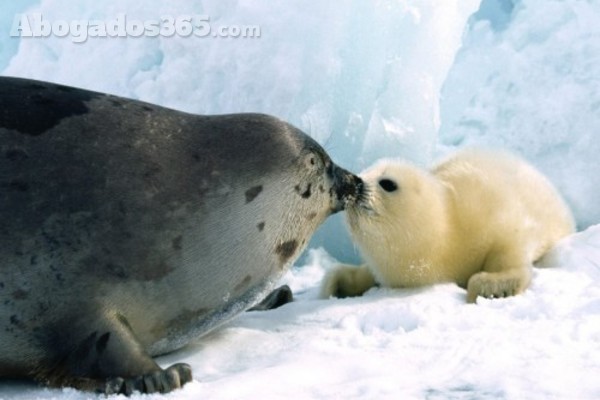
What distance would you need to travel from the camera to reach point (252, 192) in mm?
2594

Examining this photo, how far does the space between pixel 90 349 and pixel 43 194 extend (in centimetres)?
46

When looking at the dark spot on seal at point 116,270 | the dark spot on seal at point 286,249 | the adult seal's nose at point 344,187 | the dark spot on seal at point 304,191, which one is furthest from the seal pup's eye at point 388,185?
the dark spot on seal at point 116,270

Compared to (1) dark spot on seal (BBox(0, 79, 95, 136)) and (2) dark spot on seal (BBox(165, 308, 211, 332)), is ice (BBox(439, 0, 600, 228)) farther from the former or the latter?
(1) dark spot on seal (BBox(0, 79, 95, 136))

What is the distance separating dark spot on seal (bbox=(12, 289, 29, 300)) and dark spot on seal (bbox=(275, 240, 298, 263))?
0.81 m

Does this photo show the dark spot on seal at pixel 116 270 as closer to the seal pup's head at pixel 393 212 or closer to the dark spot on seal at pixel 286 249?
the dark spot on seal at pixel 286 249

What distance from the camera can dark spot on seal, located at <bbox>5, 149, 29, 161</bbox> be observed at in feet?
7.59

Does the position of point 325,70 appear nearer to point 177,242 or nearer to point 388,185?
point 388,185

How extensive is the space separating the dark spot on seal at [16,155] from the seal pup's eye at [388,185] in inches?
63.0

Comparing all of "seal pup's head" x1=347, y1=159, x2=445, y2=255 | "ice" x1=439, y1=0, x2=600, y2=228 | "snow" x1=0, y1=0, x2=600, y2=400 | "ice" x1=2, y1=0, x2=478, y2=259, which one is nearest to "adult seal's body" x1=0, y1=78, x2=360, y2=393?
"snow" x1=0, y1=0, x2=600, y2=400

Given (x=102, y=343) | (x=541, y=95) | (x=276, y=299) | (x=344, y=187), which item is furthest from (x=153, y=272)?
(x=541, y=95)

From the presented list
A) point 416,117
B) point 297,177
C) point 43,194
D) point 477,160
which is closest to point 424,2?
point 416,117

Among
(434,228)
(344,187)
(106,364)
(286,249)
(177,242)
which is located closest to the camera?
(106,364)

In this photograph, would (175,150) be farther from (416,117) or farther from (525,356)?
(416,117)

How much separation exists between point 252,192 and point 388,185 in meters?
1.02
